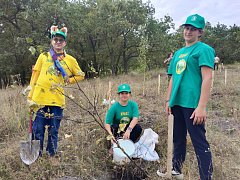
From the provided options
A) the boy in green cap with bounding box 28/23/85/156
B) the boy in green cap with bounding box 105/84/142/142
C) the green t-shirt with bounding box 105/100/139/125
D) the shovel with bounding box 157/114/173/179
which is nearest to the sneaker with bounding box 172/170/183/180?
the shovel with bounding box 157/114/173/179

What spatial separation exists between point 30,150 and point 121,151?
1.10 metres

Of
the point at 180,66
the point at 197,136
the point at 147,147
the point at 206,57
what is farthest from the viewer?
the point at 147,147

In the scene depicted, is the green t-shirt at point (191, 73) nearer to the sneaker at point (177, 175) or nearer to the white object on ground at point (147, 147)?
the sneaker at point (177, 175)

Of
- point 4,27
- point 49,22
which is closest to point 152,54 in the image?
point 49,22

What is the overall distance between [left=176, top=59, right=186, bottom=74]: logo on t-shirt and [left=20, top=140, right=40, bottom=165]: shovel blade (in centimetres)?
182

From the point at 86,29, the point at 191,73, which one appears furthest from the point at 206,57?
the point at 86,29

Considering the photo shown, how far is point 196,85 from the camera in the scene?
7.00 feet

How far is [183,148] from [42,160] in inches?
67.2

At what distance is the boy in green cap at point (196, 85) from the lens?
2.00 meters

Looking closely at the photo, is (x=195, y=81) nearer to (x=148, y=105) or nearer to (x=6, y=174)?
(x=6, y=174)

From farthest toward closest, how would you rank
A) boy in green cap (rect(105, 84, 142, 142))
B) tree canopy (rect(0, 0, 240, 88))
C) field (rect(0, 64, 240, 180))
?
tree canopy (rect(0, 0, 240, 88))
boy in green cap (rect(105, 84, 142, 142))
field (rect(0, 64, 240, 180))

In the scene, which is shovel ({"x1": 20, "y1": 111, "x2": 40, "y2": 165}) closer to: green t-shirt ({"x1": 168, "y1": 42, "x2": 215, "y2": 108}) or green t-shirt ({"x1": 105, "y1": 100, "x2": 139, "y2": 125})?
green t-shirt ({"x1": 105, "y1": 100, "x2": 139, "y2": 125})

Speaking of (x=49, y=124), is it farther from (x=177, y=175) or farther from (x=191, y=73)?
(x=191, y=73)

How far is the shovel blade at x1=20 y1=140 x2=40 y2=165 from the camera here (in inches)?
108
